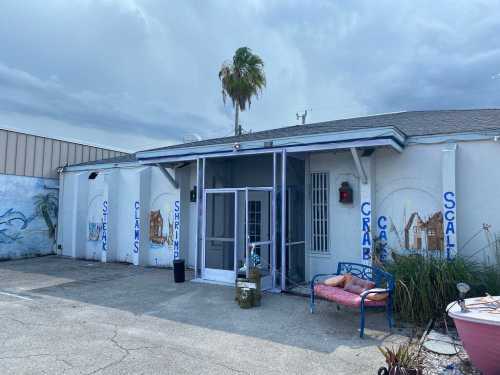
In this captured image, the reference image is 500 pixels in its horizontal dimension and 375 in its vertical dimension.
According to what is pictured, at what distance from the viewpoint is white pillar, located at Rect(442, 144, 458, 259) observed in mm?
7109

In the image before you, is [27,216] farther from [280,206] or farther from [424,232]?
[424,232]

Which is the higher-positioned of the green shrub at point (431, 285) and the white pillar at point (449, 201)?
the white pillar at point (449, 201)

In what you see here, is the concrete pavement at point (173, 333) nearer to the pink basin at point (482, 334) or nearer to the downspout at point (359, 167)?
the pink basin at point (482, 334)

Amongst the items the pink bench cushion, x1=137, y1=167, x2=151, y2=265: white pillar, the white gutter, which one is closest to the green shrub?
the pink bench cushion

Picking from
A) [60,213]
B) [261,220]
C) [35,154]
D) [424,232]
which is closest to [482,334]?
[424,232]

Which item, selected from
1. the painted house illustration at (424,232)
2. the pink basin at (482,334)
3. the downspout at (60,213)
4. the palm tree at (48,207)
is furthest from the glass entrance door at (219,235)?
the palm tree at (48,207)

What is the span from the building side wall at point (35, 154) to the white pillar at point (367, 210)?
12649mm

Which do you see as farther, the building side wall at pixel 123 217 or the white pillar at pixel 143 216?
the white pillar at pixel 143 216

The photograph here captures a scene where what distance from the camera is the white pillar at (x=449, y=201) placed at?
711 centimetres

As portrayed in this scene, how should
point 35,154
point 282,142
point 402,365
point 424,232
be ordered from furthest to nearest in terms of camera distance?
point 35,154, point 282,142, point 424,232, point 402,365

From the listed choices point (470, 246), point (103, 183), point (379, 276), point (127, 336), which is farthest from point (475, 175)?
point (103, 183)

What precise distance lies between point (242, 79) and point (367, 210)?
16.6 meters

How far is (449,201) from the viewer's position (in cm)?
722

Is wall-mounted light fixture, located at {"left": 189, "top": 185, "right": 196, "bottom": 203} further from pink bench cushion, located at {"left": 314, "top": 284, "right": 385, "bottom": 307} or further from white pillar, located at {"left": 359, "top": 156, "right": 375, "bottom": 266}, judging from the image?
pink bench cushion, located at {"left": 314, "top": 284, "right": 385, "bottom": 307}
